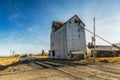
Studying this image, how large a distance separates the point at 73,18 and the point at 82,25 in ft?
14.4

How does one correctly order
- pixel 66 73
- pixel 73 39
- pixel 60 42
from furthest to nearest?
pixel 60 42, pixel 73 39, pixel 66 73

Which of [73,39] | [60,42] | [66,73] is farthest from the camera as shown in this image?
[60,42]

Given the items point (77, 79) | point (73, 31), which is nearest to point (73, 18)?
point (73, 31)

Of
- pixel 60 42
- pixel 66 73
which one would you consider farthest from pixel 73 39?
pixel 66 73

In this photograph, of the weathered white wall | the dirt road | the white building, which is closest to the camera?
the dirt road

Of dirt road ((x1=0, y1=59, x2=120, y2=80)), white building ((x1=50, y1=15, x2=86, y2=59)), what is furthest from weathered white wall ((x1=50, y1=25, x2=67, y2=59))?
dirt road ((x1=0, y1=59, x2=120, y2=80))

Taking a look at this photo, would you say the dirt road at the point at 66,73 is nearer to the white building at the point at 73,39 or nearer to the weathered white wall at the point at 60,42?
the white building at the point at 73,39

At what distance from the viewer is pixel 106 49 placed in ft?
209

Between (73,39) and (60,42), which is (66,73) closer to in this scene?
(73,39)

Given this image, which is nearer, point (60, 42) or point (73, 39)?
point (73, 39)

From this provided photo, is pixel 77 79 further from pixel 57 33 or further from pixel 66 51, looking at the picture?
pixel 57 33

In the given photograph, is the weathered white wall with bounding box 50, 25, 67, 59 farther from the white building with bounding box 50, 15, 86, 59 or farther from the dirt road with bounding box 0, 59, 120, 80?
the dirt road with bounding box 0, 59, 120, 80

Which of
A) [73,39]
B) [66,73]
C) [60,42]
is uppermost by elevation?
[73,39]

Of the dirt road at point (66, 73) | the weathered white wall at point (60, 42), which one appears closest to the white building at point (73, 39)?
the weathered white wall at point (60, 42)
